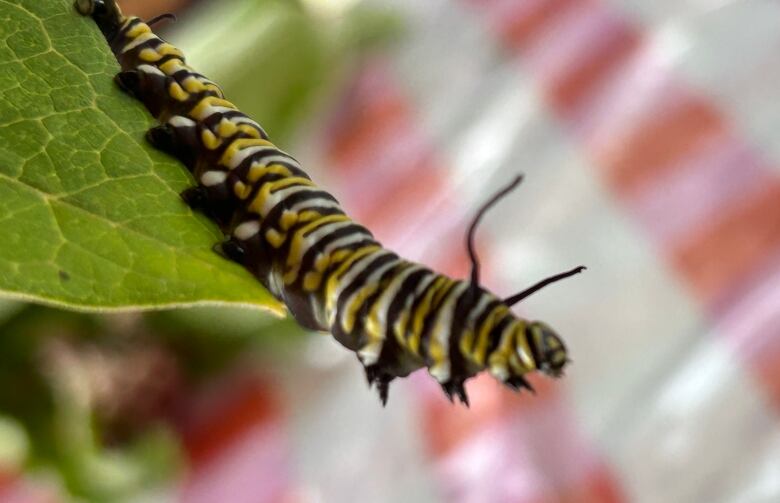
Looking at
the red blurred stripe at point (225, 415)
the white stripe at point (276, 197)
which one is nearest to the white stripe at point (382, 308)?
the white stripe at point (276, 197)

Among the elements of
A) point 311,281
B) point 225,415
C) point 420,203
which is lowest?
point 225,415

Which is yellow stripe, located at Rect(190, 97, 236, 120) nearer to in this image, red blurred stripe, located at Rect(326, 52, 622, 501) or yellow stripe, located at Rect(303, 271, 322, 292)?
yellow stripe, located at Rect(303, 271, 322, 292)

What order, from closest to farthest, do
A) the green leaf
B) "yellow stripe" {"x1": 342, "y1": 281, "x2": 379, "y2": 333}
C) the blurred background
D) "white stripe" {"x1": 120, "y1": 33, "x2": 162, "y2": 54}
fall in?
the green leaf, "yellow stripe" {"x1": 342, "y1": 281, "x2": 379, "y2": 333}, "white stripe" {"x1": 120, "y1": 33, "x2": 162, "y2": 54}, the blurred background

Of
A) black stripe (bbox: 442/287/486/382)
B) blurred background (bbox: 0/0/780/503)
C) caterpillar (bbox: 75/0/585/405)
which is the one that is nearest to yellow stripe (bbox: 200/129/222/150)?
caterpillar (bbox: 75/0/585/405)

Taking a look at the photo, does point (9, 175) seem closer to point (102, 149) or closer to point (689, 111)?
point (102, 149)

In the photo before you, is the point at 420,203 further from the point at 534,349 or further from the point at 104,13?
the point at 534,349

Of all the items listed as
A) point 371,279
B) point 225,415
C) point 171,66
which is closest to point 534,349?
point 371,279

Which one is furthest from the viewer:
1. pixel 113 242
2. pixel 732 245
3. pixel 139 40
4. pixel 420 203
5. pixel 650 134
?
pixel 420 203
